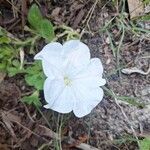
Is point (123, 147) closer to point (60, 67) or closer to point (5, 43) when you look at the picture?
point (60, 67)

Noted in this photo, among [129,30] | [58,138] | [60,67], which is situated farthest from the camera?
[129,30]

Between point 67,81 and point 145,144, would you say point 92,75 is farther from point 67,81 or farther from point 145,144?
point 145,144

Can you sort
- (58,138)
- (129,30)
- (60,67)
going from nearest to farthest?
(60,67), (58,138), (129,30)

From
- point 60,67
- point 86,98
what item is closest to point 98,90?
point 86,98

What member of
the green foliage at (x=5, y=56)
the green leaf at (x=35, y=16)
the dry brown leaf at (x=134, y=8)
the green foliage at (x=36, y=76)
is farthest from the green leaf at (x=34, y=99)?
the dry brown leaf at (x=134, y=8)

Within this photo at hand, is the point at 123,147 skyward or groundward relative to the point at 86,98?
groundward

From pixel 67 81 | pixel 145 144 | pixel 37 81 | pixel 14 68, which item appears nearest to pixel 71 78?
pixel 67 81
